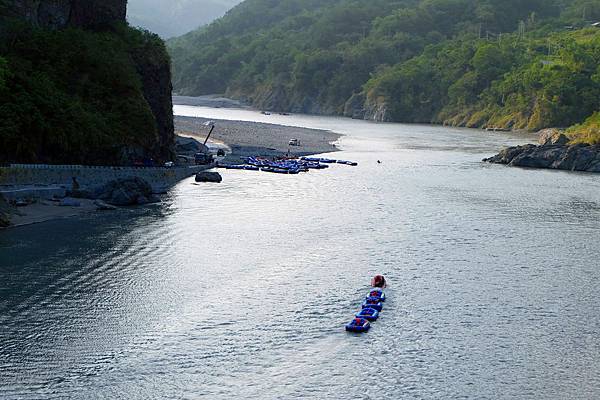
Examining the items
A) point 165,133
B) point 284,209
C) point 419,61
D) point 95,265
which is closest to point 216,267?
point 95,265

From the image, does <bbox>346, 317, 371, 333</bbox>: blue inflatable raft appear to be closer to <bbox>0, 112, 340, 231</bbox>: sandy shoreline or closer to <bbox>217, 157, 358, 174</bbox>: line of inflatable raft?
<bbox>0, 112, 340, 231</bbox>: sandy shoreline

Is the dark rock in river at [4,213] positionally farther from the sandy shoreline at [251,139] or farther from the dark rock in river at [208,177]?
the dark rock in river at [208,177]

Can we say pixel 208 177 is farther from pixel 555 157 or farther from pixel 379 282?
pixel 555 157

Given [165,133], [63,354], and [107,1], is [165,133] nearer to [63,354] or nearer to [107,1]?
[107,1]

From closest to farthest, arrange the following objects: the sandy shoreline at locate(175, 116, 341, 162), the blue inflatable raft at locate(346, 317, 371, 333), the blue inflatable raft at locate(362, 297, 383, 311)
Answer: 1. the blue inflatable raft at locate(346, 317, 371, 333)
2. the blue inflatable raft at locate(362, 297, 383, 311)
3. the sandy shoreline at locate(175, 116, 341, 162)

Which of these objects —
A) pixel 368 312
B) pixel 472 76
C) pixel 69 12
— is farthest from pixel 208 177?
pixel 472 76

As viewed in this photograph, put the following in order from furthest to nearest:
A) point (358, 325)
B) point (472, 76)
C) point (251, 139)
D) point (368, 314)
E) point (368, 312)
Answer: point (472, 76) → point (251, 139) → point (368, 312) → point (368, 314) → point (358, 325)

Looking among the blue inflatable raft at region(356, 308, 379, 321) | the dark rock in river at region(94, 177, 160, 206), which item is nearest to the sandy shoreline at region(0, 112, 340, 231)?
the dark rock in river at region(94, 177, 160, 206)

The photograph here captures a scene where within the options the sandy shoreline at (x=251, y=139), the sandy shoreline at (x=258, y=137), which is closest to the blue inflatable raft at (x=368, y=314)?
the sandy shoreline at (x=251, y=139)
